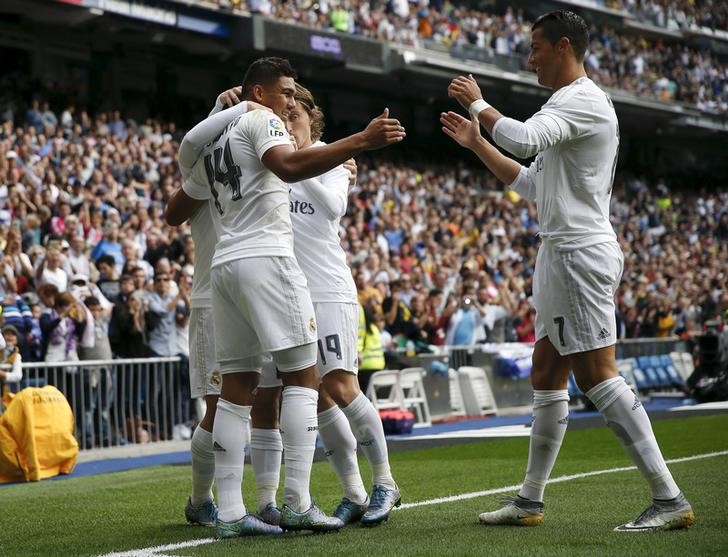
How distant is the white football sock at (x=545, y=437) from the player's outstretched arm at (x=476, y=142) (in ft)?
3.74

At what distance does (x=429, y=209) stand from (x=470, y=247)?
8.72 feet

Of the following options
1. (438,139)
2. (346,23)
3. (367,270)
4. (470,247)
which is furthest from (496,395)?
(438,139)

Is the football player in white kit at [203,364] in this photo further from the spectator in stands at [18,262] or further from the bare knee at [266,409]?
the spectator in stands at [18,262]

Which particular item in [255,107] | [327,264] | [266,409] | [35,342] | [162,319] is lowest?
[266,409]

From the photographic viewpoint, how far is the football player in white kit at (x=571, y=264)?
5.27 m

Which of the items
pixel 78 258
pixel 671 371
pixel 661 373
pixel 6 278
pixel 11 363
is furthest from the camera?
pixel 671 371

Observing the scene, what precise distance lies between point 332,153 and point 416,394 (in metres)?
10.7

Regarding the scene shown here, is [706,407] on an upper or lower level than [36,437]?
lower

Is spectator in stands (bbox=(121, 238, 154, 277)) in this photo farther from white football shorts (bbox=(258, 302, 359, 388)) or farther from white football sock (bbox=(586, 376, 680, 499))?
white football sock (bbox=(586, 376, 680, 499))

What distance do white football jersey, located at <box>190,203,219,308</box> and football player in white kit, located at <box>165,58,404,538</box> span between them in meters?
0.56

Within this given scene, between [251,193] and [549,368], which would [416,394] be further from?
[251,193]

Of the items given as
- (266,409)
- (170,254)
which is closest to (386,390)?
(170,254)

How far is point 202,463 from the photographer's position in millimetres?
5910

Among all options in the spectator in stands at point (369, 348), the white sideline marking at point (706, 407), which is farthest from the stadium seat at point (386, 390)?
the white sideline marking at point (706, 407)
